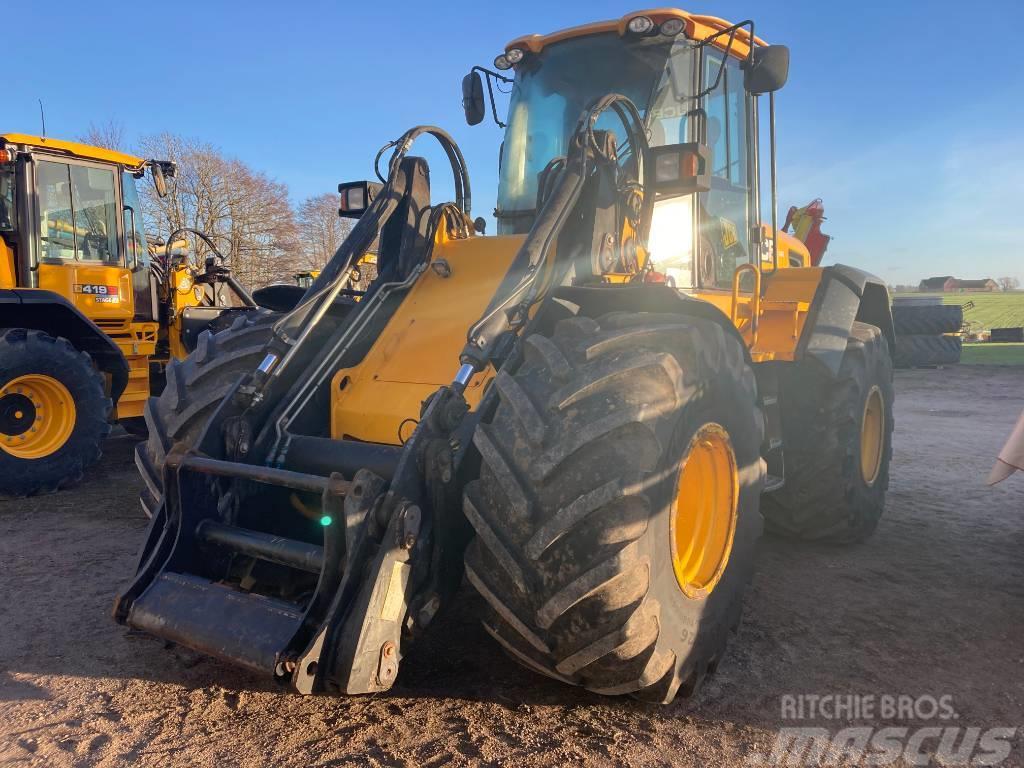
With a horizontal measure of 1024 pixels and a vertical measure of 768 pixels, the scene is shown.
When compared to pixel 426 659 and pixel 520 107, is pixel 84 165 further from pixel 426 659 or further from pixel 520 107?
pixel 426 659

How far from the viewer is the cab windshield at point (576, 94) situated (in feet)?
13.3

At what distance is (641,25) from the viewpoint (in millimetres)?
3971

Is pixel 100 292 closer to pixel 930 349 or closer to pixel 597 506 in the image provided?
pixel 597 506

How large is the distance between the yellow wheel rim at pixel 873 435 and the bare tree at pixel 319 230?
26305 mm

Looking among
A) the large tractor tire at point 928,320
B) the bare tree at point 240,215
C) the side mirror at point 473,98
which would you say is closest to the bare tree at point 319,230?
the bare tree at point 240,215

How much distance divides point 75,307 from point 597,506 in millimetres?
6504

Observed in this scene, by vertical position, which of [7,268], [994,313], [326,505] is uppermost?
[7,268]

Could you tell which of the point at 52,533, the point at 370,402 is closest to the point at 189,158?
the point at 52,533

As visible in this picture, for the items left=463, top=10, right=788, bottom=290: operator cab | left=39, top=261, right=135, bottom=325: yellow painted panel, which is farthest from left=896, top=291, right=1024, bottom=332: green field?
left=39, top=261, right=135, bottom=325: yellow painted panel

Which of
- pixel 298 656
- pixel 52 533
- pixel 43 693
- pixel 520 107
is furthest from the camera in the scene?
pixel 52 533

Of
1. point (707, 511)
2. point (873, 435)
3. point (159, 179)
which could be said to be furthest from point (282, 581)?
point (159, 179)

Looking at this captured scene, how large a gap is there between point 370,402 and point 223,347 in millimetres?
951

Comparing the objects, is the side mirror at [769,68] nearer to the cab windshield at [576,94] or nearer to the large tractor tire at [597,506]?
the cab windshield at [576,94]

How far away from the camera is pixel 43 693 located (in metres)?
2.94
